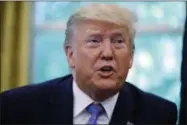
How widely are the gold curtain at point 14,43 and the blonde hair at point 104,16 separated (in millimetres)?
206

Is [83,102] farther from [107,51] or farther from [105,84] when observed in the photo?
[107,51]

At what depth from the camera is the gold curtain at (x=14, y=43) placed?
5.83ft

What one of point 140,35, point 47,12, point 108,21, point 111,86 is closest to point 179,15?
point 140,35

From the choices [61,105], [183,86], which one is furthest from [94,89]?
[183,86]

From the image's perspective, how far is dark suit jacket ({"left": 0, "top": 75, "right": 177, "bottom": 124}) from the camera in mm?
1725

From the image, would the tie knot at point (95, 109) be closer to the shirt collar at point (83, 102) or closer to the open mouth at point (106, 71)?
the shirt collar at point (83, 102)

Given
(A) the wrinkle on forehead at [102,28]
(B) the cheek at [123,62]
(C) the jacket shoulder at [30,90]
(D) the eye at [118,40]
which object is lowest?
(C) the jacket shoulder at [30,90]

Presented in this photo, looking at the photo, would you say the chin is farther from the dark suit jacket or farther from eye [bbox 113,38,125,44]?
eye [bbox 113,38,125,44]

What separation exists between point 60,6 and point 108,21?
0.27 metres

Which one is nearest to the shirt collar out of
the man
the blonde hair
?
the man

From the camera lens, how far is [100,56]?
5.53 ft

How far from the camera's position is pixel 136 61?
1.76 m

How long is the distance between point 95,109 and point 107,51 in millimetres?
274

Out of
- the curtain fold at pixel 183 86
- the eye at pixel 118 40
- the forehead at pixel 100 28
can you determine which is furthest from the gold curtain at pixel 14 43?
the curtain fold at pixel 183 86
